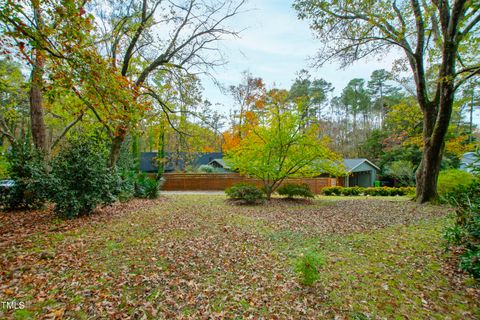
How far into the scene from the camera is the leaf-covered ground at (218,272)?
2.76 m

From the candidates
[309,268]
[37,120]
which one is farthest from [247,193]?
[37,120]

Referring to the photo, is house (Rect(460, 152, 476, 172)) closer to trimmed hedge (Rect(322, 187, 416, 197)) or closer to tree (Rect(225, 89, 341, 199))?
trimmed hedge (Rect(322, 187, 416, 197))

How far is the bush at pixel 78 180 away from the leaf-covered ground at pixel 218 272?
463mm

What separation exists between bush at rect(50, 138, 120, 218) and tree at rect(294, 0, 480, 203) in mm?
7913

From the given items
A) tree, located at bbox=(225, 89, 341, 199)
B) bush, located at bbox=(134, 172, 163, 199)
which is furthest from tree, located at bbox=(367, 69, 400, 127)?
bush, located at bbox=(134, 172, 163, 199)

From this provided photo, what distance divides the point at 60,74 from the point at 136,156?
977 cm

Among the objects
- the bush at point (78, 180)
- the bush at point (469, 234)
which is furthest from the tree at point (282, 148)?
the bush at point (469, 234)

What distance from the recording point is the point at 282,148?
10352 mm

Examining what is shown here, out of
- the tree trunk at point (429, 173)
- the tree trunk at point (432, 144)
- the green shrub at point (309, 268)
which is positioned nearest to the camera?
the green shrub at point (309, 268)

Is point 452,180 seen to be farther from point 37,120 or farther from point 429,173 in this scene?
point 37,120

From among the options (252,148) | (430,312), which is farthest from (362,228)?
(252,148)

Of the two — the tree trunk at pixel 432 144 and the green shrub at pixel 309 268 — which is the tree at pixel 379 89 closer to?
the tree trunk at pixel 432 144

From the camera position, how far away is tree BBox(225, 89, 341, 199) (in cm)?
993

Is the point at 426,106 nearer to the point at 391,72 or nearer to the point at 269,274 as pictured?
the point at 391,72
